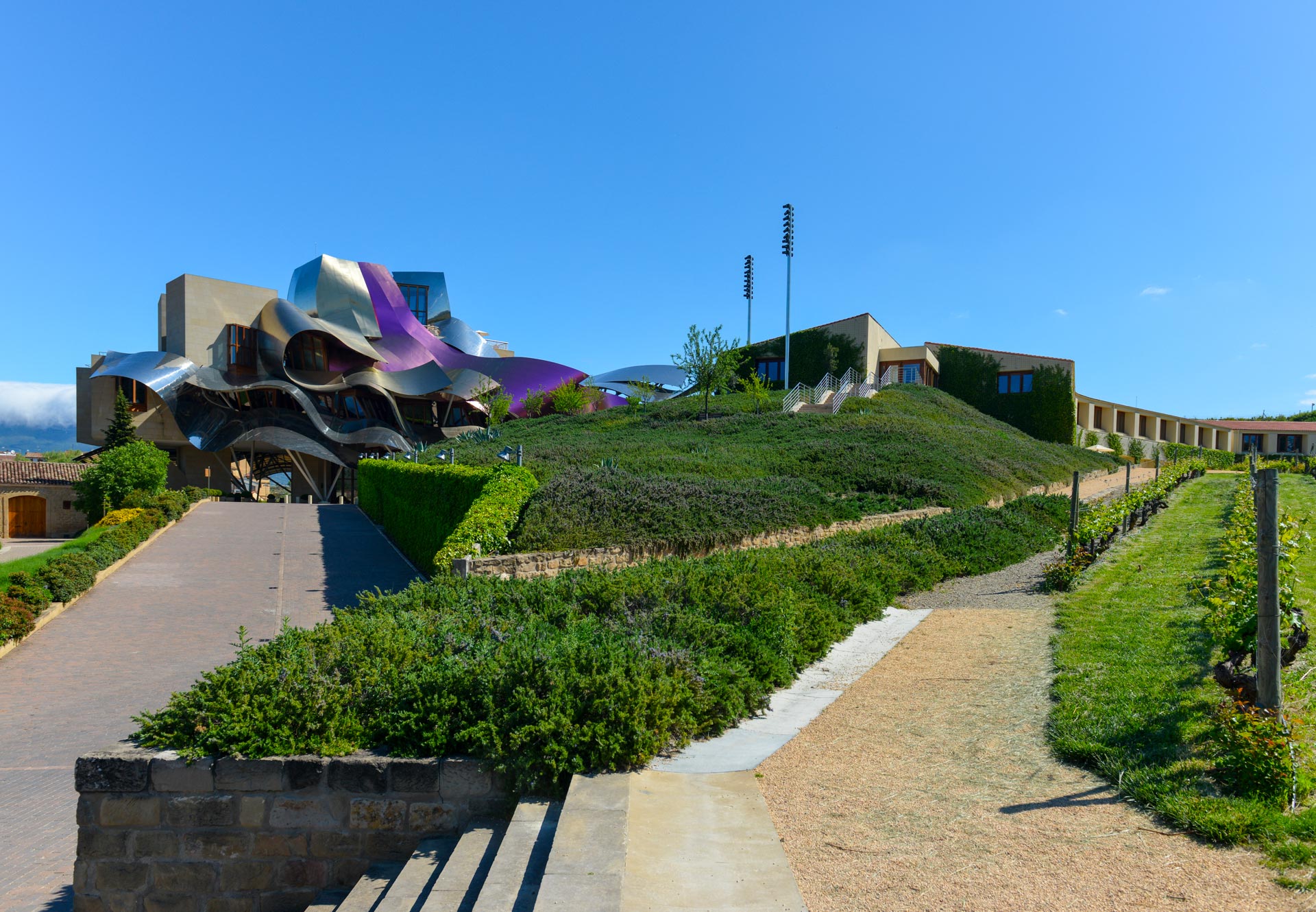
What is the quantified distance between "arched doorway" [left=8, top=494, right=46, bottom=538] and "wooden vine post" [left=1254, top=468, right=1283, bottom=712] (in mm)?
43016

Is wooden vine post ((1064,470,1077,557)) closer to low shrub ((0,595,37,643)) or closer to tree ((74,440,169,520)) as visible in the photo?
low shrub ((0,595,37,643))

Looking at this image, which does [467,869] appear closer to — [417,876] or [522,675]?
[417,876]

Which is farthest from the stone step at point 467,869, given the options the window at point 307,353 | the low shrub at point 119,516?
the window at point 307,353

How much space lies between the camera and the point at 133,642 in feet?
39.2

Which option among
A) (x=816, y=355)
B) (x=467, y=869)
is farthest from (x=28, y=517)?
(x=467, y=869)

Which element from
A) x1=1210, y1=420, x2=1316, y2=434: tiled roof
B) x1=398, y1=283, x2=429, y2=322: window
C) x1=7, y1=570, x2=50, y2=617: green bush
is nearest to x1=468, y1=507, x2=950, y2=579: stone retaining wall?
x1=7, y1=570, x2=50, y2=617: green bush

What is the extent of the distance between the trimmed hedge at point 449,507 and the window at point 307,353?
2563cm

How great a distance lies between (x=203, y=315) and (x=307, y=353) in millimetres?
5507

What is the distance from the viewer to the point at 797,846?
3703 millimetres

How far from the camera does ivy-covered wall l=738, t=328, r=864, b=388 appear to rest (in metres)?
43.8

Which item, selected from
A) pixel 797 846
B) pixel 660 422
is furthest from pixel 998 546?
pixel 660 422

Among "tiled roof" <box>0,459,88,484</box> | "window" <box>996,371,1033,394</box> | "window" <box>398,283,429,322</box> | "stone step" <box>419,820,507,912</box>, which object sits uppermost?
"window" <box>398,283,429,322</box>

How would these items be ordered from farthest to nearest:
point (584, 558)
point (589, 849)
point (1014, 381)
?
point (1014, 381) < point (584, 558) < point (589, 849)

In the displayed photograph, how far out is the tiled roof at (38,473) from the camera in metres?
34.9
